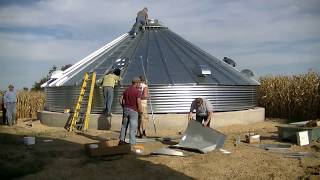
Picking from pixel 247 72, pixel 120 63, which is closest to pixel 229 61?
pixel 247 72

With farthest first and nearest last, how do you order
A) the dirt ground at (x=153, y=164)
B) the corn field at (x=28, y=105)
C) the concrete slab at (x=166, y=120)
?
the corn field at (x=28, y=105), the concrete slab at (x=166, y=120), the dirt ground at (x=153, y=164)

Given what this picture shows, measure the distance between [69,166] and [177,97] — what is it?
314 inches

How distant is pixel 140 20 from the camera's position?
22.1m

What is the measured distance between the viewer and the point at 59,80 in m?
20.7

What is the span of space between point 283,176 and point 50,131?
10.6 meters

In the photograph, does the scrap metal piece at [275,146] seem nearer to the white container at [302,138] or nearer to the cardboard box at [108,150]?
the white container at [302,138]

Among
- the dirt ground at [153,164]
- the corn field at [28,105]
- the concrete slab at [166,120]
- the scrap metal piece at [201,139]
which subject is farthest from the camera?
the corn field at [28,105]

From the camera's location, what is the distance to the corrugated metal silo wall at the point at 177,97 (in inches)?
681

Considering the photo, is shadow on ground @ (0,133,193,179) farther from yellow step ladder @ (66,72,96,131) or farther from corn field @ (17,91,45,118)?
corn field @ (17,91,45,118)

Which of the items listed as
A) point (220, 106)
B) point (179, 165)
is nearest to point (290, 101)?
point (220, 106)

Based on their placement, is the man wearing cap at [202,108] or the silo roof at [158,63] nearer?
the man wearing cap at [202,108]

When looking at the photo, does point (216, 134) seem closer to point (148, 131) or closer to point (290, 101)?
point (148, 131)

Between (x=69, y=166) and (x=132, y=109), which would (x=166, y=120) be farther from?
(x=69, y=166)

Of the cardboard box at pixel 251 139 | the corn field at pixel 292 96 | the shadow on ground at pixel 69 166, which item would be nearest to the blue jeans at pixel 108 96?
the shadow on ground at pixel 69 166
